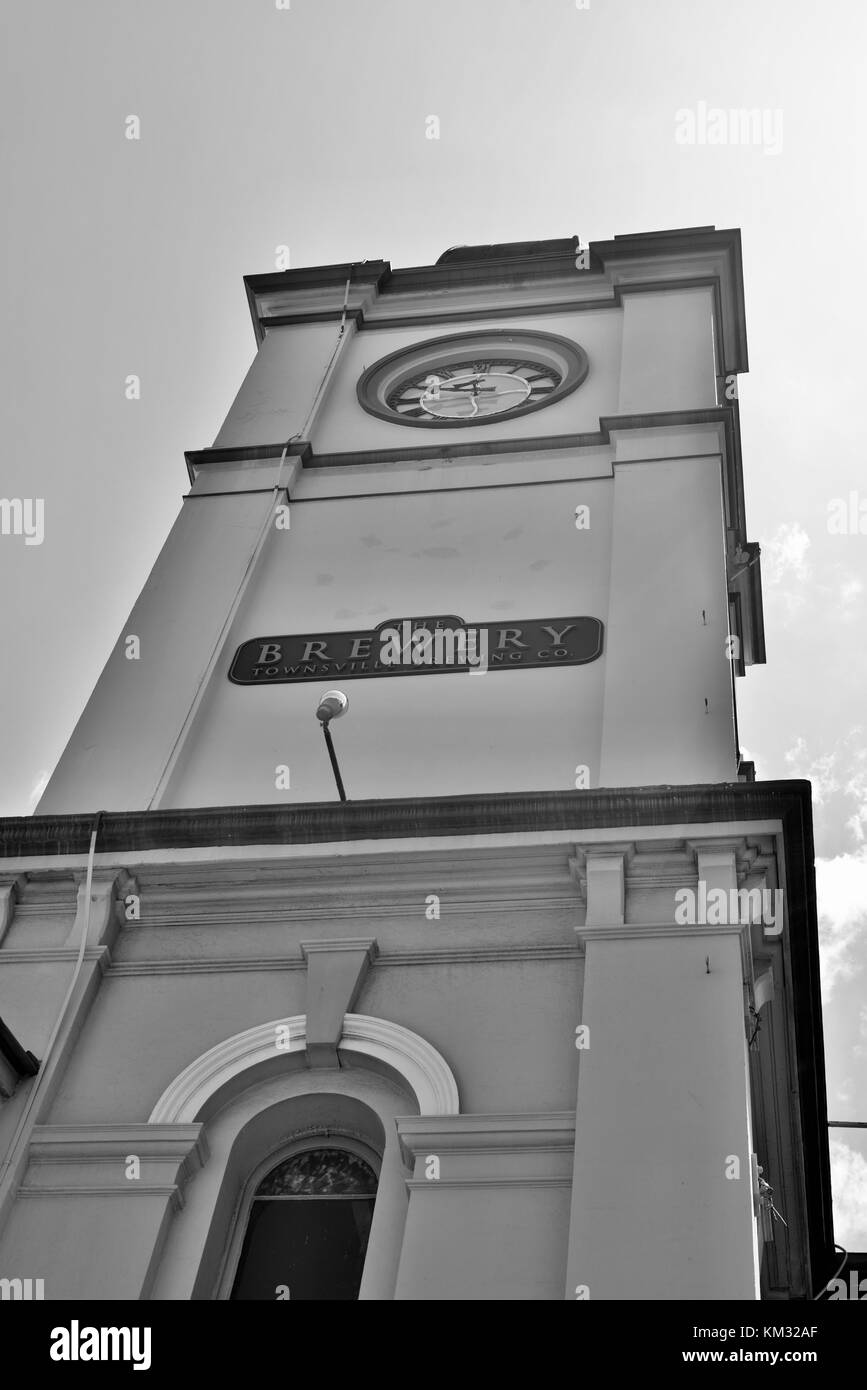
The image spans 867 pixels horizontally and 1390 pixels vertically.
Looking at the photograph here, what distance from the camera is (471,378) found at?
1716 cm

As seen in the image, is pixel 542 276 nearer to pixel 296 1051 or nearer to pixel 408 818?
pixel 408 818

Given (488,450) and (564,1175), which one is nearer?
(564,1175)

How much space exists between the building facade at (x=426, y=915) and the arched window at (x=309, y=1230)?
A: 0.06 ft

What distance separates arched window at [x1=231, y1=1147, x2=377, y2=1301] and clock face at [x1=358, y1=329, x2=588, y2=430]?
8280 millimetres

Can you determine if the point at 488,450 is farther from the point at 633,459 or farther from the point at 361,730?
the point at 361,730

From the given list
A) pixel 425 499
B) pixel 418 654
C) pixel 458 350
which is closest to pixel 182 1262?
pixel 418 654

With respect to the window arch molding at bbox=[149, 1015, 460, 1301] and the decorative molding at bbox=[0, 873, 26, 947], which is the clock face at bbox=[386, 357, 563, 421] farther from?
the window arch molding at bbox=[149, 1015, 460, 1301]

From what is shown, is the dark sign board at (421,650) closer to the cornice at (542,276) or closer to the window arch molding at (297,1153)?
the window arch molding at (297,1153)

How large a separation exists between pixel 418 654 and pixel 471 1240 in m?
5.36

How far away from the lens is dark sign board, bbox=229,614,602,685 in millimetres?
12414

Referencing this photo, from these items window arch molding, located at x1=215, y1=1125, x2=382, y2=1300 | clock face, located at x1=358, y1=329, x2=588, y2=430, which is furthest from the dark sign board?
window arch molding, located at x1=215, y1=1125, x2=382, y2=1300

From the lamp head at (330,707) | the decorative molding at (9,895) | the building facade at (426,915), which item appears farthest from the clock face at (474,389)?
the decorative molding at (9,895)
